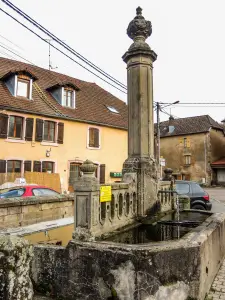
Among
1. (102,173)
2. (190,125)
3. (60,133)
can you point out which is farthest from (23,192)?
(190,125)

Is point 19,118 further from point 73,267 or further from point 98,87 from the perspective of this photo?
point 73,267

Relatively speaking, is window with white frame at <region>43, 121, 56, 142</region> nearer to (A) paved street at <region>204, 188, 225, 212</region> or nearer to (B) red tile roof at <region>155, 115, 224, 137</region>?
(A) paved street at <region>204, 188, 225, 212</region>

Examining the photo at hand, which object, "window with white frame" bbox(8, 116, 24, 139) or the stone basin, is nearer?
the stone basin

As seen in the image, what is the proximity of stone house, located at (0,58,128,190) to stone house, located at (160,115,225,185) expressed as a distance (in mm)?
17390

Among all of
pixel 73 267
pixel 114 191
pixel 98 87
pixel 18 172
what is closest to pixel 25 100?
pixel 18 172

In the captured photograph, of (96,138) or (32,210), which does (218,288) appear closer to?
(32,210)

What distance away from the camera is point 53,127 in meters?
18.7

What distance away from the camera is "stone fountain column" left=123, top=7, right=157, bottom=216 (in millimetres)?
6000

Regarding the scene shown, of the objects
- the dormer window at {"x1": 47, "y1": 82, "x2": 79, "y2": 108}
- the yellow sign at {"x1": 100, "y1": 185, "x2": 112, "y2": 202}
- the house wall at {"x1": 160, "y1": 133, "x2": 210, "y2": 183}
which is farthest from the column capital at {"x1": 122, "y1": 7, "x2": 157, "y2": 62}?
the house wall at {"x1": 160, "y1": 133, "x2": 210, "y2": 183}

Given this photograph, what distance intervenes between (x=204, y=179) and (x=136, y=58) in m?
32.6

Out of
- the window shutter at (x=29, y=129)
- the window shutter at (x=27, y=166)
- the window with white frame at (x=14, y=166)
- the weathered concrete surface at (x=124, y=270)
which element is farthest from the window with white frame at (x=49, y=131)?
the weathered concrete surface at (x=124, y=270)

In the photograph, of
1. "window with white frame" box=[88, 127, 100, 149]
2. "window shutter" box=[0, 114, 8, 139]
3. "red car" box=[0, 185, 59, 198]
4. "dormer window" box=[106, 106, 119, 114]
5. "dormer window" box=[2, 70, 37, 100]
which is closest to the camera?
"red car" box=[0, 185, 59, 198]

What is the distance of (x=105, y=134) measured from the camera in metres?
21.6

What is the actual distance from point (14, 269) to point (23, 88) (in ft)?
58.2
